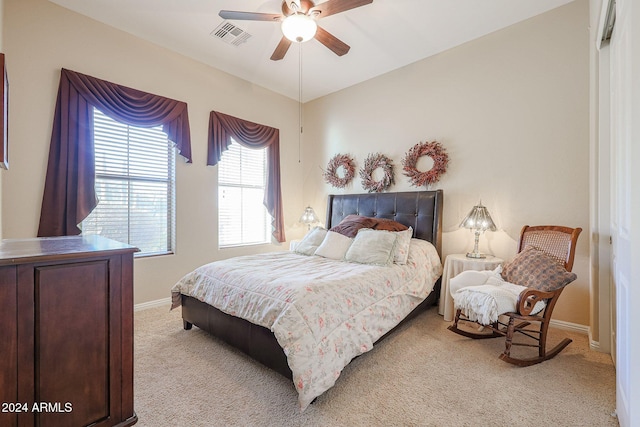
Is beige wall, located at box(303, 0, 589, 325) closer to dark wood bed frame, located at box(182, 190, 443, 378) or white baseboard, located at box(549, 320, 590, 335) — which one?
white baseboard, located at box(549, 320, 590, 335)

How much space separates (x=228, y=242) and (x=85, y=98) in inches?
88.9

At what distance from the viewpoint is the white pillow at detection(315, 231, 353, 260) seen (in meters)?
3.00

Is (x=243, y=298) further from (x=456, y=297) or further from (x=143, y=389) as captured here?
(x=456, y=297)

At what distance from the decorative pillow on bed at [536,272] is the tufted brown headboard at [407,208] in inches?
35.8

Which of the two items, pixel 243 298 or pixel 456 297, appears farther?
pixel 456 297

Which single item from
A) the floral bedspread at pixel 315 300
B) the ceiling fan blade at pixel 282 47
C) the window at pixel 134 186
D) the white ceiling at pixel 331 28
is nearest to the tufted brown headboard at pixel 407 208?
the floral bedspread at pixel 315 300

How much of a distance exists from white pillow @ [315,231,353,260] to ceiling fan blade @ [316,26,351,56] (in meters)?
1.91

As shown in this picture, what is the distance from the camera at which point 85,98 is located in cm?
275

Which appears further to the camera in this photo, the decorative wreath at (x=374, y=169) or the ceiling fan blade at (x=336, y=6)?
the decorative wreath at (x=374, y=169)

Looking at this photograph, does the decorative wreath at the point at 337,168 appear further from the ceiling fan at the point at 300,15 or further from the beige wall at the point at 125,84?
the ceiling fan at the point at 300,15

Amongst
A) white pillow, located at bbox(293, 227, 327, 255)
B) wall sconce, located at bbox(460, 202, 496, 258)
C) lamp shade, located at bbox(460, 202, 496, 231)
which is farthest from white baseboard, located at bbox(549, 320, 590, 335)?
white pillow, located at bbox(293, 227, 327, 255)

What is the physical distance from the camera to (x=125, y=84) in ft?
10.0

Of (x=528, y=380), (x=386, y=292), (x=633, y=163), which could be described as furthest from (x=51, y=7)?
(x=528, y=380)

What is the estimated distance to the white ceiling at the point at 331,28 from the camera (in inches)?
104
